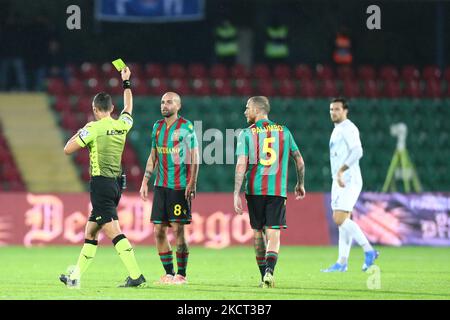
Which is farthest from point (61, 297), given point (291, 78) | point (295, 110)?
point (291, 78)

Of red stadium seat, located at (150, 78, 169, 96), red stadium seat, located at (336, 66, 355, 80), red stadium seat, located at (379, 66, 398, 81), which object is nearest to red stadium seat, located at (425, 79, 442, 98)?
red stadium seat, located at (379, 66, 398, 81)

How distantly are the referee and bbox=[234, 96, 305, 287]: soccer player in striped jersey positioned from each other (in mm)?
1253

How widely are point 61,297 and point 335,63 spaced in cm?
1733

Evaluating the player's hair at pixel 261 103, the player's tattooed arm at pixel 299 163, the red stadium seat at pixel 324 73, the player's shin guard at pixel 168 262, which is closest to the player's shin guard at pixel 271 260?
the player's tattooed arm at pixel 299 163

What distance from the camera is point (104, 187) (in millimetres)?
11977

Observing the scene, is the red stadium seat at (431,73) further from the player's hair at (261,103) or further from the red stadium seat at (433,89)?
the player's hair at (261,103)

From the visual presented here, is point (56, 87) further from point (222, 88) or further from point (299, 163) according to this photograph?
point (299, 163)

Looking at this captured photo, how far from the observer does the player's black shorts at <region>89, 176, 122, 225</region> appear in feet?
39.1

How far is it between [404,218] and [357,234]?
6647 millimetres

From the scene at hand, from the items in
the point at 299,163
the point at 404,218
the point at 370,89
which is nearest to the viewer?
the point at 299,163

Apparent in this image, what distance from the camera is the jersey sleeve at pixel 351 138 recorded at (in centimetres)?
1398

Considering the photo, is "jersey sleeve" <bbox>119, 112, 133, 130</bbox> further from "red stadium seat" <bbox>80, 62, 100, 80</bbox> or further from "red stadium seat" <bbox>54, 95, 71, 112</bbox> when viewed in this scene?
"red stadium seat" <bbox>80, 62, 100, 80</bbox>

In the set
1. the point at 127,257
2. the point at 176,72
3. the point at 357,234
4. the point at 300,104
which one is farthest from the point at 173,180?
the point at 176,72

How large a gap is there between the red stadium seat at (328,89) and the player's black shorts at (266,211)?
13866 millimetres
